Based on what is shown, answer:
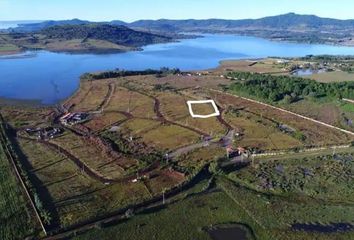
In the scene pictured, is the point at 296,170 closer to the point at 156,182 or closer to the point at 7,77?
the point at 156,182

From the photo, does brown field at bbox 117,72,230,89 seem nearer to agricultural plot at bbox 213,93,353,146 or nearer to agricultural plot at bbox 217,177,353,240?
agricultural plot at bbox 213,93,353,146

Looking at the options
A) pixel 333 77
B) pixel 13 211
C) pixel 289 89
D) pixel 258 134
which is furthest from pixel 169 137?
pixel 333 77

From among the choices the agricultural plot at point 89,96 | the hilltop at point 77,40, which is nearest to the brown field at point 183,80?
the agricultural plot at point 89,96

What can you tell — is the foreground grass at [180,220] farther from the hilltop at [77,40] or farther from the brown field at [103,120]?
the hilltop at [77,40]

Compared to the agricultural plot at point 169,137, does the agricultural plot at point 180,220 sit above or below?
above

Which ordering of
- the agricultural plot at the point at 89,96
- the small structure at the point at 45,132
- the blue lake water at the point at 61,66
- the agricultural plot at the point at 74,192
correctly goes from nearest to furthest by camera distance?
the agricultural plot at the point at 74,192 < the small structure at the point at 45,132 < the agricultural plot at the point at 89,96 < the blue lake water at the point at 61,66

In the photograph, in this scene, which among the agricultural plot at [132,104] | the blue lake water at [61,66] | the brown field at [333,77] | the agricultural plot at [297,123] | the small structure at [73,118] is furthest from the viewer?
the brown field at [333,77]

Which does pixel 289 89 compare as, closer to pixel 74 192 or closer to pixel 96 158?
pixel 96 158
